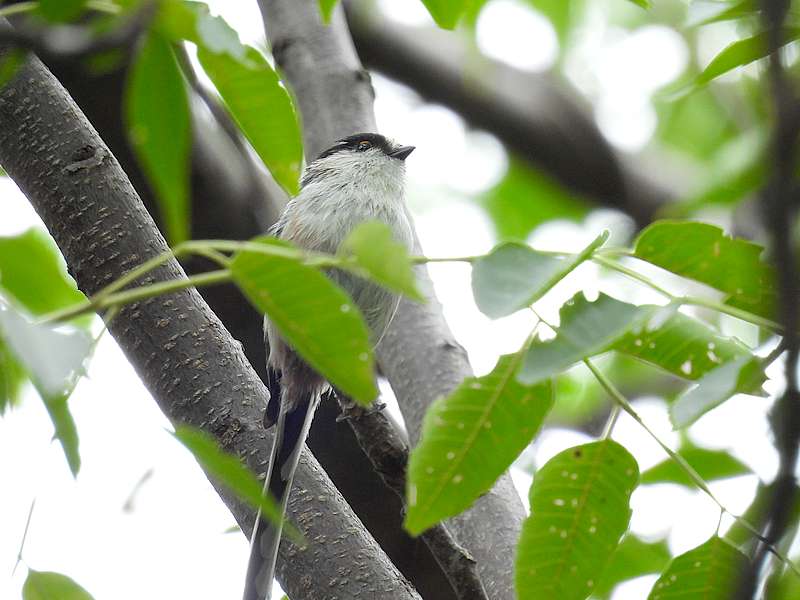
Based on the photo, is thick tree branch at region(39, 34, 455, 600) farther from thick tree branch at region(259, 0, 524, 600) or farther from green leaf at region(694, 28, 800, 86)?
green leaf at region(694, 28, 800, 86)

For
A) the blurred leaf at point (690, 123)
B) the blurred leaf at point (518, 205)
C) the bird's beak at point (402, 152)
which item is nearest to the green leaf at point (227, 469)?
the bird's beak at point (402, 152)

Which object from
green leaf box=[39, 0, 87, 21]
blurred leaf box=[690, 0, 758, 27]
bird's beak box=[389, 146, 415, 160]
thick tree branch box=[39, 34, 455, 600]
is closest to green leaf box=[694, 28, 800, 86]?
blurred leaf box=[690, 0, 758, 27]

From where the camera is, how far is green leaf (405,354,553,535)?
4.81ft

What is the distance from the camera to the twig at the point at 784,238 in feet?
2.23

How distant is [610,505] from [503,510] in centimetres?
120

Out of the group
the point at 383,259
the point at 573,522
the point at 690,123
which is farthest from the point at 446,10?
the point at 690,123

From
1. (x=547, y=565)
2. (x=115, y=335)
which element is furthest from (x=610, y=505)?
(x=115, y=335)

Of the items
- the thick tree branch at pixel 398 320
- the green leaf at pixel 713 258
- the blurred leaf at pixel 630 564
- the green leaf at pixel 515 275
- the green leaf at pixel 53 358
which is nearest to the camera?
the green leaf at pixel 53 358

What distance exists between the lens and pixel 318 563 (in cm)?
205

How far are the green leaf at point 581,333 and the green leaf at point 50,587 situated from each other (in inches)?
34.4

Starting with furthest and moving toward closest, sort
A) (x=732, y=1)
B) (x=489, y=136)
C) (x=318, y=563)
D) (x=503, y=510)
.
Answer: (x=489, y=136)
(x=503, y=510)
(x=318, y=563)
(x=732, y=1)

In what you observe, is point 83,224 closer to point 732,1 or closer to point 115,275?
point 115,275

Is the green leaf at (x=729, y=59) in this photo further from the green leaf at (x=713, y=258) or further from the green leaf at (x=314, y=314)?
the green leaf at (x=314, y=314)

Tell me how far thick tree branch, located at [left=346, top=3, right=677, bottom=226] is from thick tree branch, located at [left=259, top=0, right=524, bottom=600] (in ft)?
3.59
